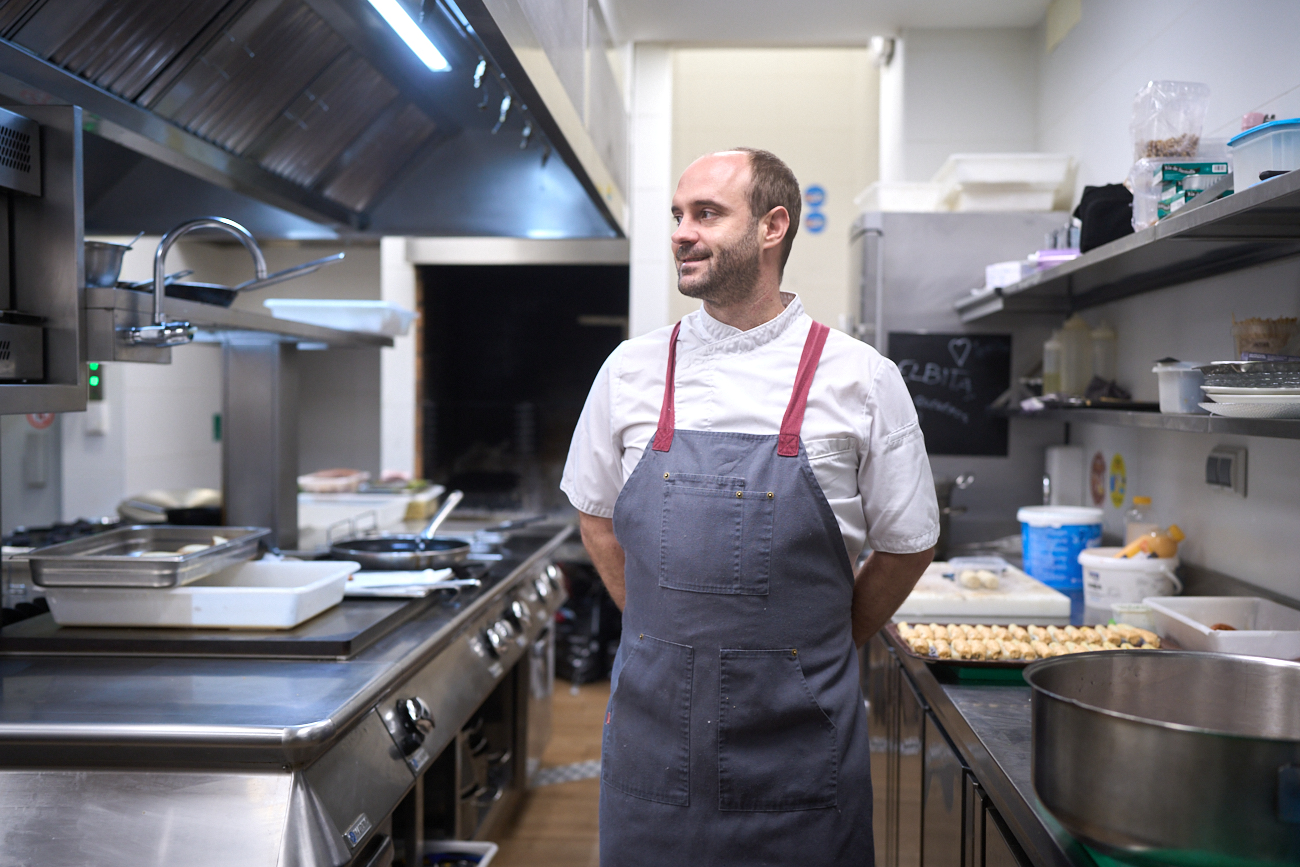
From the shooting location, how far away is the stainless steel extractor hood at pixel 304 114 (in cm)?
185

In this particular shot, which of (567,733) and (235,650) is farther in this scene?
(567,733)

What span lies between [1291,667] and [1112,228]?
4.42ft

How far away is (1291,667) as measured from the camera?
1168 millimetres

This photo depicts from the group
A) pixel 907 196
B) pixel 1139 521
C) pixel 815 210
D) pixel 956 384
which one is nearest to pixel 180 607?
pixel 1139 521

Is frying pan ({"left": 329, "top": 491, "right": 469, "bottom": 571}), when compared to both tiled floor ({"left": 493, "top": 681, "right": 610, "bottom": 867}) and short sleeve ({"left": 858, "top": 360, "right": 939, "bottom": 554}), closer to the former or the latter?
tiled floor ({"left": 493, "top": 681, "right": 610, "bottom": 867})

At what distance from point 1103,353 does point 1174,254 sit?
33.6 inches

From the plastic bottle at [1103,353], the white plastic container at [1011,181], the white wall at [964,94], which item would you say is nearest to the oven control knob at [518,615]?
the plastic bottle at [1103,353]

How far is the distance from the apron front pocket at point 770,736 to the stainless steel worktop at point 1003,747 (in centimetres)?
23

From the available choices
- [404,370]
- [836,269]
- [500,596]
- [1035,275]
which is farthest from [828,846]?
[836,269]

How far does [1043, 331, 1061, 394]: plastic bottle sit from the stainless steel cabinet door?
1.65m

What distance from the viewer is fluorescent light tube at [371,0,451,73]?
164cm

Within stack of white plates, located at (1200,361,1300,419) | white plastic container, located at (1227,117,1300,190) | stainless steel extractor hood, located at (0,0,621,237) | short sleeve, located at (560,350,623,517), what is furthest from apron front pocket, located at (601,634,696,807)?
white plastic container, located at (1227,117,1300,190)

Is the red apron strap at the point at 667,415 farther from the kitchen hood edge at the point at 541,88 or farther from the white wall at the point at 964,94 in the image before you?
the white wall at the point at 964,94

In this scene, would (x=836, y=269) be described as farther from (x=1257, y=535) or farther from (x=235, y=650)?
(x=235, y=650)
